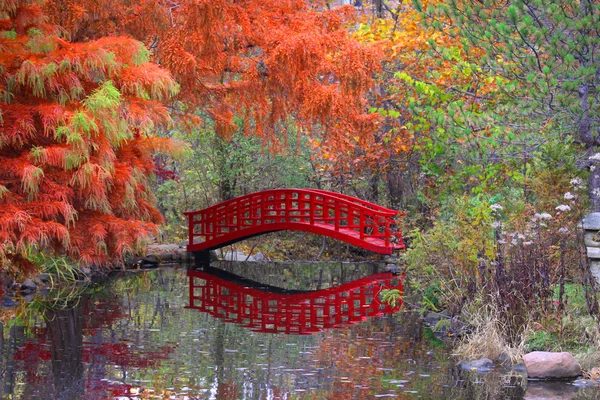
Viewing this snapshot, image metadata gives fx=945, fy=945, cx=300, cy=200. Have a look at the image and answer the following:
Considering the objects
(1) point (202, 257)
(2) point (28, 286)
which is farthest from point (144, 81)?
(1) point (202, 257)

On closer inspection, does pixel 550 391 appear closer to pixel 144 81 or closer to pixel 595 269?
pixel 595 269

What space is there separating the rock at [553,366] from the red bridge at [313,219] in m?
9.60

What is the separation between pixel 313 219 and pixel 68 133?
Result: 10609mm

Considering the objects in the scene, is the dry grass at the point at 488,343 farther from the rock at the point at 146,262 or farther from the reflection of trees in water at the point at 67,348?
the rock at the point at 146,262

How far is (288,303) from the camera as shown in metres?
14.2

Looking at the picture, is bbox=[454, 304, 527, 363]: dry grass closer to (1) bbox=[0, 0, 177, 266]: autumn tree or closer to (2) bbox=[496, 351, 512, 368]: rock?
(2) bbox=[496, 351, 512, 368]: rock

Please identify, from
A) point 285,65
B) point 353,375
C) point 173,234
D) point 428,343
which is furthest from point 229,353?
point 173,234

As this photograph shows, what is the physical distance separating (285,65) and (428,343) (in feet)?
15.5

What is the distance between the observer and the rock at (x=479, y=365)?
9211 mm

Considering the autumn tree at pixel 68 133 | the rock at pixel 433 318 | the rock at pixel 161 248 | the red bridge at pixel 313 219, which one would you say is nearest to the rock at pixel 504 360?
the rock at pixel 433 318

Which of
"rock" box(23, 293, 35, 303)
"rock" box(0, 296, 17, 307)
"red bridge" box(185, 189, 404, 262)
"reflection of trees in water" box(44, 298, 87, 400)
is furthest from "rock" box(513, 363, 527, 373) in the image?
"red bridge" box(185, 189, 404, 262)

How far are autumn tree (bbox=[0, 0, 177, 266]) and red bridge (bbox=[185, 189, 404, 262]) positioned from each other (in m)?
8.71

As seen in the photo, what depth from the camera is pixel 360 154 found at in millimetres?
21016

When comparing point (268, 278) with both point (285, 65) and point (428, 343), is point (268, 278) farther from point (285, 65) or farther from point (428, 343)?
point (428, 343)
